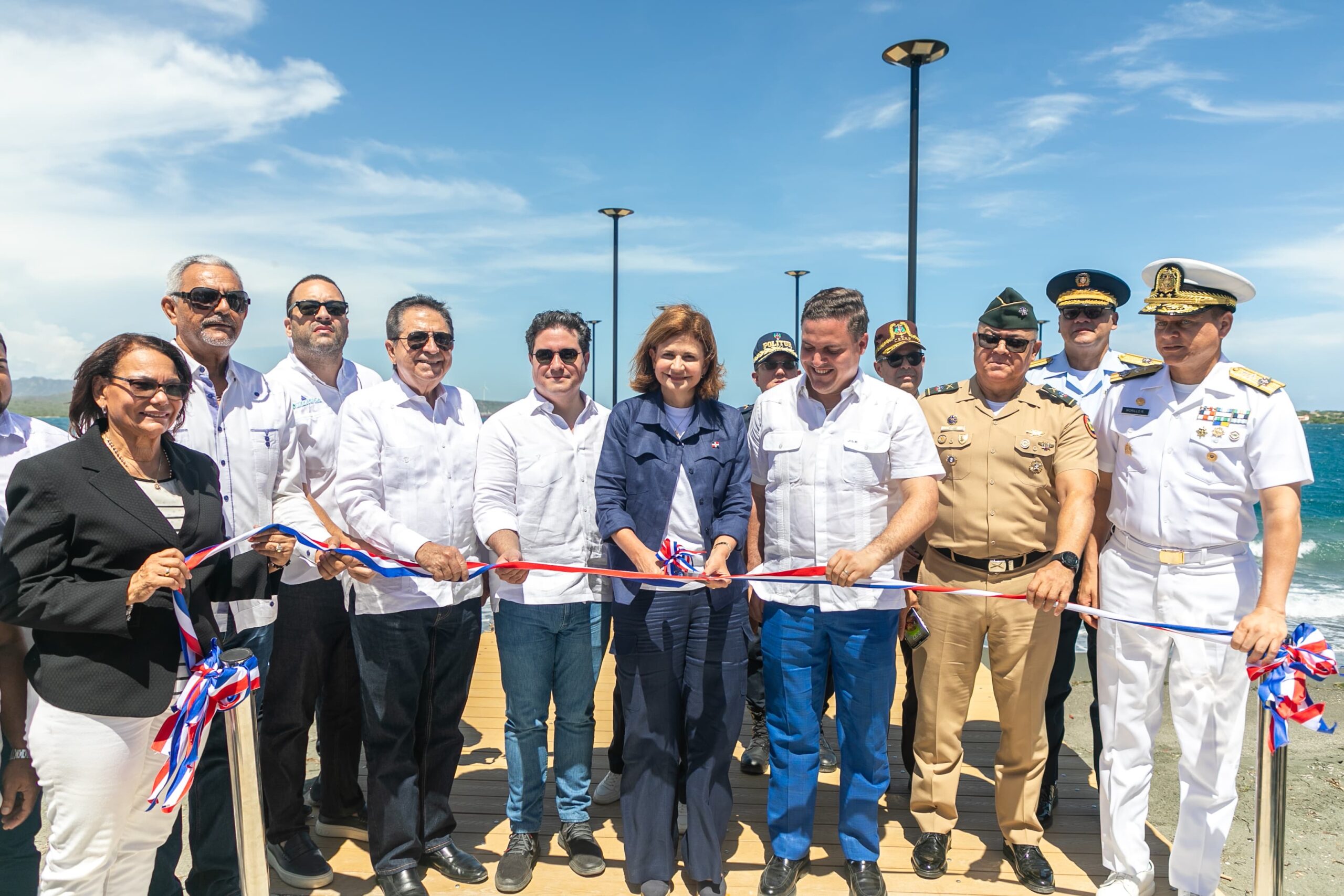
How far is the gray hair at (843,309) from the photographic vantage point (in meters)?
3.25

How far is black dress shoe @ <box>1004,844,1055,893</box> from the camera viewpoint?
11.2 feet

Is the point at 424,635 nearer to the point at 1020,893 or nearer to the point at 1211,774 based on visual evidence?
the point at 1020,893

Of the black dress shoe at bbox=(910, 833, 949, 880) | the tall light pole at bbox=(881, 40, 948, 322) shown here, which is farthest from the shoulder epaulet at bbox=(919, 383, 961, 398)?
the tall light pole at bbox=(881, 40, 948, 322)

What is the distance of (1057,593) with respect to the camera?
10.4 feet

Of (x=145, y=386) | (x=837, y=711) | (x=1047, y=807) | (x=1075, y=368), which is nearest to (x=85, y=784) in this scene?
(x=145, y=386)

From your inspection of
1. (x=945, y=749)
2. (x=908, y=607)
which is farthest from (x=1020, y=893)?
(x=908, y=607)

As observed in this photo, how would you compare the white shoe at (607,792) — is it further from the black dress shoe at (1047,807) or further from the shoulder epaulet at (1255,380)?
the shoulder epaulet at (1255,380)

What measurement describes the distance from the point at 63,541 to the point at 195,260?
1.34 m

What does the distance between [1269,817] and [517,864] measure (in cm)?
265

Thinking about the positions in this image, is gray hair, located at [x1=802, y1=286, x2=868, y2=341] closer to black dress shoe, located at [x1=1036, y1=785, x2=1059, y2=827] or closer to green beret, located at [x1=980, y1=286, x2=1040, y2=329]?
green beret, located at [x1=980, y1=286, x2=1040, y2=329]

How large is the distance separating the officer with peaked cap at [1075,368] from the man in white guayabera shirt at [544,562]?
2157mm

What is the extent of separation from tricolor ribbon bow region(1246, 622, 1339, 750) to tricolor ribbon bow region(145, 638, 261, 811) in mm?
3201

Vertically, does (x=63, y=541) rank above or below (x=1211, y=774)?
above

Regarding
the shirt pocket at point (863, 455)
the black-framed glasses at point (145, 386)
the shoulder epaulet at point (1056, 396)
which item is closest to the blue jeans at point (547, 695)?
the shirt pocket at point (863, 455)
